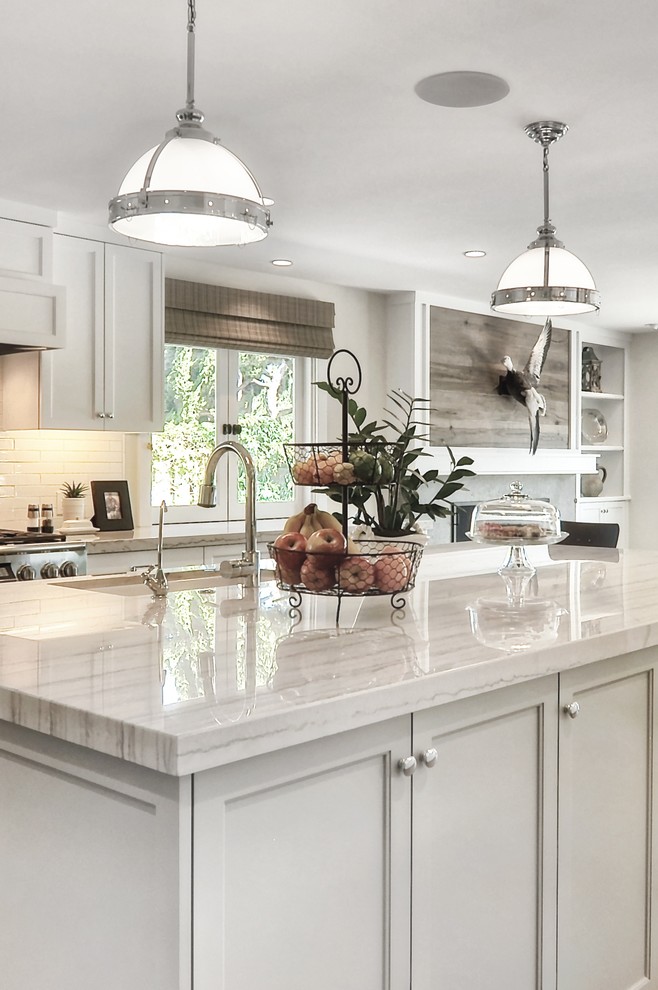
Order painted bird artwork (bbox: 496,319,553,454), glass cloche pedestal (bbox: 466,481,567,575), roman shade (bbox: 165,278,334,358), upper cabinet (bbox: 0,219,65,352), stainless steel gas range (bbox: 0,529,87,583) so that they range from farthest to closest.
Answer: painted bird artwork (bbox: 496,319,553,454) → roman shade (bbox: 165,278,334,358) → upper cabinet (bbox: 0,219,65,352) → stainless steel gas range (bbox: 0,529,87,583) → glass cloche pedestal (bbox: 466,481,567,575)

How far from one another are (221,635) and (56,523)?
315 centimetres

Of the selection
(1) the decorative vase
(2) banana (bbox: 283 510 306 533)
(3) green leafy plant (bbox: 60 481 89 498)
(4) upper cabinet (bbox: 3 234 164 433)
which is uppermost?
(4) upper cabinet (bbox: 3 234 164 433)

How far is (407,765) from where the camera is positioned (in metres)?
1.38

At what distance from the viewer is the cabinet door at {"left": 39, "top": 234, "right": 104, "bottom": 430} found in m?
4.26

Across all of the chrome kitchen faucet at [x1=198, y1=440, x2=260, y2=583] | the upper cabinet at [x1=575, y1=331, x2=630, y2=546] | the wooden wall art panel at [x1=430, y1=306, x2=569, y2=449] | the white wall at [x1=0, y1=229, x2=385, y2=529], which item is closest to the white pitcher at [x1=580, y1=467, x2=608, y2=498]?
the upper cabinet at [x1=575, y1=331, x2=630, y2=546]

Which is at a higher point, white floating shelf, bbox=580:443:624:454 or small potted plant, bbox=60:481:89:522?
white floating shelf, bbox=580:443:624:454

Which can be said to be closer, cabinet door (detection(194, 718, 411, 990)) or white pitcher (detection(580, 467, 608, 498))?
cabinet door (detection(194, 718, 411, 990))

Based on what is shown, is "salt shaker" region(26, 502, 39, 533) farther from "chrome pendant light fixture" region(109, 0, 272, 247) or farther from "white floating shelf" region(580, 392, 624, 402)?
"white floating shelf" region(580, 392, 624, 402)

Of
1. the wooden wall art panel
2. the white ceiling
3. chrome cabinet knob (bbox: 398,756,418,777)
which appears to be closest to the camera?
chrome cabinet knob (bbox: 398,756,418,777)

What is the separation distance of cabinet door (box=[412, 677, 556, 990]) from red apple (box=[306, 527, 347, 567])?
0.39 metres

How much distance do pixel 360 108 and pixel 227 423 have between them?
2.70m

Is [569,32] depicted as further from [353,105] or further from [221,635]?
[221,635]

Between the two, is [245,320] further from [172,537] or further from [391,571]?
[391,571]

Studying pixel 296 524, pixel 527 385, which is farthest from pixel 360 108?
pixel 527 385
